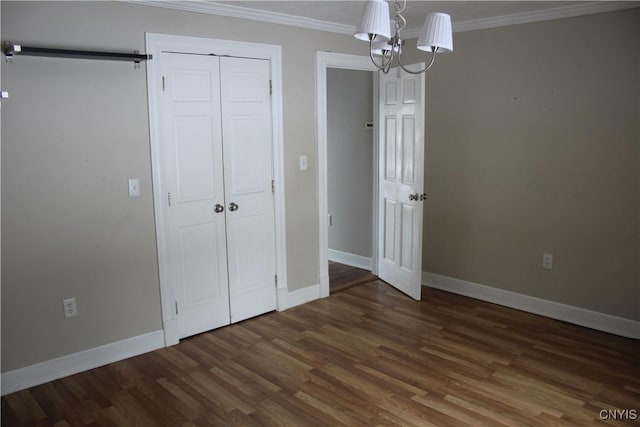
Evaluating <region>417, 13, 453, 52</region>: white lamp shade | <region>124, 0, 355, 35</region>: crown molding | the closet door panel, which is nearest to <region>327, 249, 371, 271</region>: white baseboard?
the closet door panel

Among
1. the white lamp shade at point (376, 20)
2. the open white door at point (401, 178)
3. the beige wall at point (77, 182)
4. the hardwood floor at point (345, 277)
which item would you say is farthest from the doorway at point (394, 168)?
the white lamp shade at point (376, 20)

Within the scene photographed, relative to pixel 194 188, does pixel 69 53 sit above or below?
above

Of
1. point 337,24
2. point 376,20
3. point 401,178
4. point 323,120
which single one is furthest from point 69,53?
point 401,178

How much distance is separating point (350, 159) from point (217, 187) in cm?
205

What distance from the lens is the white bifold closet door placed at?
3.54m

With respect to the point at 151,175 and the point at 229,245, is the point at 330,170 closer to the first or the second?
the point at 229,245

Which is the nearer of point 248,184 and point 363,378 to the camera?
point 363,378

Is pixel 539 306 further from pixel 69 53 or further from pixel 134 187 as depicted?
pixel 69 53

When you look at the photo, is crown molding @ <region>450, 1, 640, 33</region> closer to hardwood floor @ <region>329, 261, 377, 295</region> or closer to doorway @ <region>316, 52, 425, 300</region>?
doorway @ <region>316, 52, 425, 300</region>

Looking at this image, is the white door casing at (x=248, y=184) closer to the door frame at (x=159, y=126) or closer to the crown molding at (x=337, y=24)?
the door frame at (x=159, y=126)

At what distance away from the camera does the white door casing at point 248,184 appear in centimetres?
379

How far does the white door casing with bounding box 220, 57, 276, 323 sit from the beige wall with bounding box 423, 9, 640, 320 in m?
1.60

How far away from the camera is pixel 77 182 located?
121 inches

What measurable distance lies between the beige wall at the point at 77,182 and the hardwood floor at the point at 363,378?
384 mm
